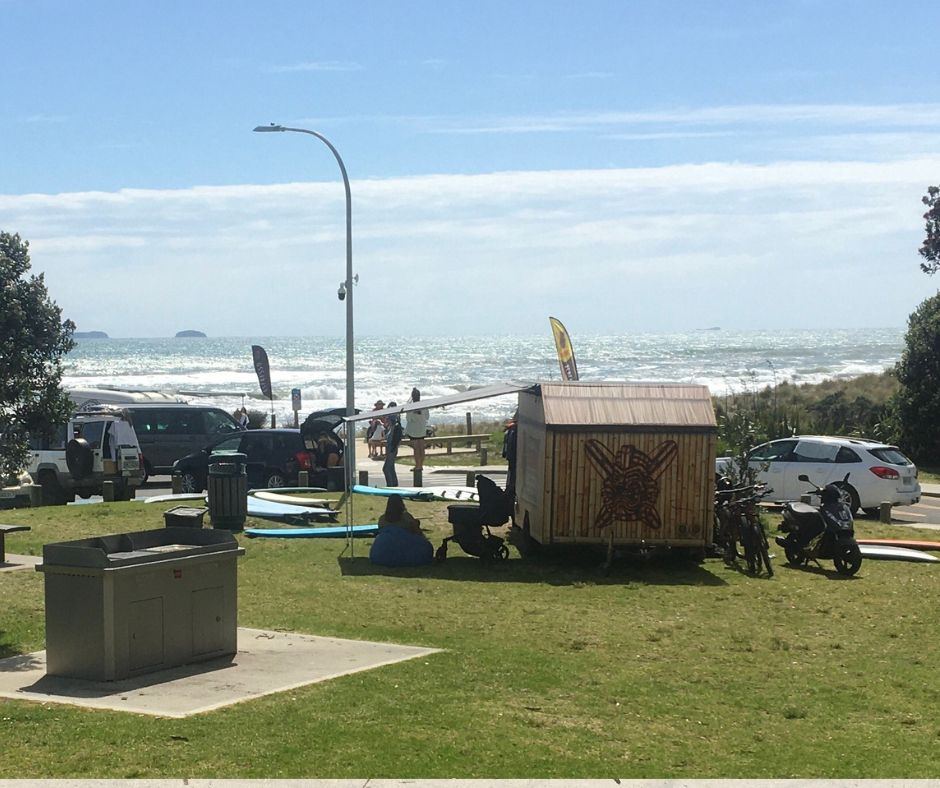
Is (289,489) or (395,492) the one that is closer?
(395,492)

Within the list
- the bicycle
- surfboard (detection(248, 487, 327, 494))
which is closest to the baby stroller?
the bicycle

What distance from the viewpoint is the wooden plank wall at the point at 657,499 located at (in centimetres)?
1609

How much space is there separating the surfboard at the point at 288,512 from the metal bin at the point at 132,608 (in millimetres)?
10336

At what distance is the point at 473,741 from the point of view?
25.7 ft

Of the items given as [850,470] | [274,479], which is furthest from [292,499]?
[850,470]

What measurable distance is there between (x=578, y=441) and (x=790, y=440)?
9064 millimetres

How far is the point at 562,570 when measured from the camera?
53.7ft

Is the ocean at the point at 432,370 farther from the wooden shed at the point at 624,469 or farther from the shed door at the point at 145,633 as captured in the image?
the shed door at the point at 145,633

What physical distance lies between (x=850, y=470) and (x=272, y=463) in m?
11.5

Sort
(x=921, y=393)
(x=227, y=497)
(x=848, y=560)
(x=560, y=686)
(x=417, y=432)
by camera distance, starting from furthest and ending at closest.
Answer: (x=921, y=393) < (x=417, y=432) < (x=227, y=497) < (x=848, y=560) < (x=560, y=686)

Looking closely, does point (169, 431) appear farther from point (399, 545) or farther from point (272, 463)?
point (399, 545)

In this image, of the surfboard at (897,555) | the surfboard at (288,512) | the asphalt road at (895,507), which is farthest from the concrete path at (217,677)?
the asphalt road at (895,507)

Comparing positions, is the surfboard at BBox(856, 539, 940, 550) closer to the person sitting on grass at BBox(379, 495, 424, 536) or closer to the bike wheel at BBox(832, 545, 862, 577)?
the bike wheel at BBox(832, 545, 862, 577)

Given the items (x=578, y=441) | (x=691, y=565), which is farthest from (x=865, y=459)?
(x=578, y=441)
